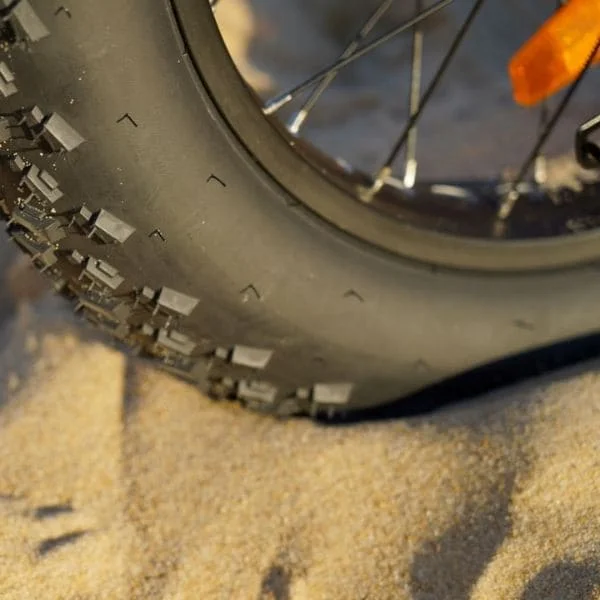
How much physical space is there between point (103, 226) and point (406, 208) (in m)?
0.35

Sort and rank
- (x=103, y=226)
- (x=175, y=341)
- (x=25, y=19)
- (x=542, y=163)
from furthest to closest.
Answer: (x=542, y=163) → (x=175, y=341) → (x=103, y=226) → (x=25, y=19)

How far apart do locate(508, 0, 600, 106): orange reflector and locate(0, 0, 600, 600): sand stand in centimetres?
33

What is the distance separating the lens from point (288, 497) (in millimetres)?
1028

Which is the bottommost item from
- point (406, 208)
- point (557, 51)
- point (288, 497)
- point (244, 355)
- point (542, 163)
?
point (288, 497)

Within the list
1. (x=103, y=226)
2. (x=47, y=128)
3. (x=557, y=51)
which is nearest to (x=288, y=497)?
(x=103, y=226)

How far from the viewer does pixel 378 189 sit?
1.09m

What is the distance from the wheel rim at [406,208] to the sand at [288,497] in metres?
0.16

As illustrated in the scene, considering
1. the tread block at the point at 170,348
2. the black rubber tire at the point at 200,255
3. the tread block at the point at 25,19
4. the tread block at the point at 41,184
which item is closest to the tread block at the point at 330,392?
the black rubber tire at the point at 200,255

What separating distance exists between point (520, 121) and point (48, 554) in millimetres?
1226

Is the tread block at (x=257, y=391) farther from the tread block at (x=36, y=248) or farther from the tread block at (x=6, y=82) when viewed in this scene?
the tread block at (x=6, y=82)

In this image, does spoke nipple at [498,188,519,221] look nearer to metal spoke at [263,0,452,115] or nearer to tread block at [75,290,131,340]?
metal spoke at [263,0,452,115]

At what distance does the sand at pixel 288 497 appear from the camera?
3.07 feet

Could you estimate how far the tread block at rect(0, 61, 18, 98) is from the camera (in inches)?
32.5

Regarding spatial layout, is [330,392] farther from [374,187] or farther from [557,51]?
[557,51]
